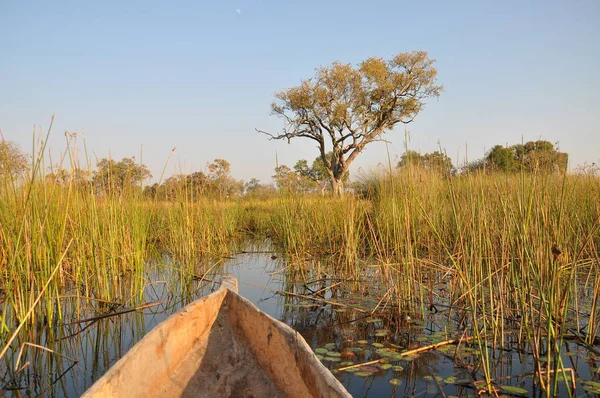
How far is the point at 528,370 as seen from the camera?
98.5 inches

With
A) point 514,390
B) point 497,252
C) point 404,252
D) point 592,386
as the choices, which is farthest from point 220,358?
point 404,252

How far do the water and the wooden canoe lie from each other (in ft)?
2.08

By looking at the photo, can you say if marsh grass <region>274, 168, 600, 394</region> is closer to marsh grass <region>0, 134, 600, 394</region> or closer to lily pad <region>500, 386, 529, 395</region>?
marsh grass <region>0, 134, 600, 394</region>

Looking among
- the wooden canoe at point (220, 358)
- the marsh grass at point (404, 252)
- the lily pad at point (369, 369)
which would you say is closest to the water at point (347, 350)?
the lily pad at point (369, 369)

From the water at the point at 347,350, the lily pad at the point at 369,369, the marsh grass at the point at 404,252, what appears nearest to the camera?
the marsh grass at the point at 404,252

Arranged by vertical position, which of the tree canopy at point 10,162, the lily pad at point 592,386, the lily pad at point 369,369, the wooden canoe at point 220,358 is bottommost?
the lily pad at point 369,369

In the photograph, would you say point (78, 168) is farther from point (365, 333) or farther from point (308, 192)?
point (308, 192)

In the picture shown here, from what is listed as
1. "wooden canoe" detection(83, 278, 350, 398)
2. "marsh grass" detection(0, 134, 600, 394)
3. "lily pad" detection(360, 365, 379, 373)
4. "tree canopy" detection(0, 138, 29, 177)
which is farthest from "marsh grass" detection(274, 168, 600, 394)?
"tree canopy" detection(0, 138, 29, 177)

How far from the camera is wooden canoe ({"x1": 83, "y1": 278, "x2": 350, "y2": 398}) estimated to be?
1.73 m

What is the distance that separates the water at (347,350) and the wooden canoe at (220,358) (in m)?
0.63

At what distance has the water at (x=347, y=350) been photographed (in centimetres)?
241

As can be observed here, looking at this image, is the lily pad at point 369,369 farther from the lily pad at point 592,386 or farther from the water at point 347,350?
the lily pad at point 592,386

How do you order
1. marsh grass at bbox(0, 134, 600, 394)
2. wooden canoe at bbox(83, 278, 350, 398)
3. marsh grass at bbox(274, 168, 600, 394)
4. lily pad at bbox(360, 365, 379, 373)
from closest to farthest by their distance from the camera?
wooden canoe at bbox(83, 278, 350, 398) → marsh grass at bbox(274, 168, 600, 394) → marsh grass at bbox(0, 134, 600, 394) → lily pad at bbox(360, 365, 379, 373)

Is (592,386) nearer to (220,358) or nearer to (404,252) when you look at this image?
(220,358)
